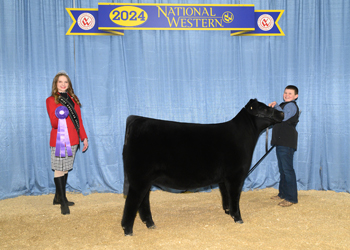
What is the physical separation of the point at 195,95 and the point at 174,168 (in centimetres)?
207

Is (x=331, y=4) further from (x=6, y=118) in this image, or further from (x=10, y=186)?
(x=10, y=186)

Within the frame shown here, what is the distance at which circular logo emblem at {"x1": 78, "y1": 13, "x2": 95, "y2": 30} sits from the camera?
4.36m

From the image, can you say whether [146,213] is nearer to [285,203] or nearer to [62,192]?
[62,192]

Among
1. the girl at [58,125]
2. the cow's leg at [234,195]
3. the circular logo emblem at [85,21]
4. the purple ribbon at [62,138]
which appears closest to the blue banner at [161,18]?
the circular logo emblem at [85,21]

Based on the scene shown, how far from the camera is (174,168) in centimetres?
273

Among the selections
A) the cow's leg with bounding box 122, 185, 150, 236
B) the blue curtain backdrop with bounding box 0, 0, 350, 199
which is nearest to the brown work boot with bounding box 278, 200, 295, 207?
the blue curtain backdrop with bounding box 0, 0, 350, 199

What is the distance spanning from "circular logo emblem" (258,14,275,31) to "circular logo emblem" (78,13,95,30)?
2659mm

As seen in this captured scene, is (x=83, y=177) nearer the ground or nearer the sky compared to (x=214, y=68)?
nearer the ground

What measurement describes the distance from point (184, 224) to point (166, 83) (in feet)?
7.44

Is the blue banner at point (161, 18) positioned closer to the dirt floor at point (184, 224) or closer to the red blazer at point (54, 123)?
the red blazer at point (54, 123)

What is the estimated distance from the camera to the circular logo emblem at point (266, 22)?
14.8ft

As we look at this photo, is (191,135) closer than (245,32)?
Yes

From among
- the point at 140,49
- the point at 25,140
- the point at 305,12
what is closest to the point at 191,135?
the point at 140,49

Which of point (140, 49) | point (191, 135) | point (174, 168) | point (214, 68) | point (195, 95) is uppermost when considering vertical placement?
point (140, 49)
